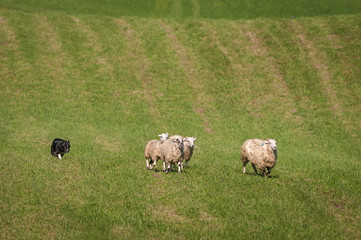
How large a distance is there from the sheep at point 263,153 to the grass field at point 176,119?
65 centimetres

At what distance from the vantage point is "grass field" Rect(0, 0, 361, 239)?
504 inches

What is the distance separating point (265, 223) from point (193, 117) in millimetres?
22045

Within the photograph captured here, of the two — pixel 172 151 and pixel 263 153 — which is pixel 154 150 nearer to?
pixel 172 151

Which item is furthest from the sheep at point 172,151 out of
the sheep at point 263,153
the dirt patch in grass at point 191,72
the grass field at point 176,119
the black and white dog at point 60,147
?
the dirt patch in grass at point 191,72

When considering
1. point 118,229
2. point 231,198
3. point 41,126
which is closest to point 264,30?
point 41,126

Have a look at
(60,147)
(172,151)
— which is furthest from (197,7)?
(172,151)

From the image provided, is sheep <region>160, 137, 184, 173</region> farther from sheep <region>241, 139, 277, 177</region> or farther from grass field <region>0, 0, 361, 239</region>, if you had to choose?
sheep <region>241, 139, 277, 177</region>

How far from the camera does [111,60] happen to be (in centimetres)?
4253

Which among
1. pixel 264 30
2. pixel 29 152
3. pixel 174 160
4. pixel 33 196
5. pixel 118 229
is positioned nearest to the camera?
pixel 118 229

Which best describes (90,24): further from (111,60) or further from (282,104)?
(282,104)

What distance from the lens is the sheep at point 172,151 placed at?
17.5 meters

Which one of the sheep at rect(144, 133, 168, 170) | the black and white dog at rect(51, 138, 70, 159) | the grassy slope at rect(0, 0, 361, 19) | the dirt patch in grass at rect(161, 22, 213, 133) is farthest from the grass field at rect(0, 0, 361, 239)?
the sheep at rect(144, 133, 168, 170)

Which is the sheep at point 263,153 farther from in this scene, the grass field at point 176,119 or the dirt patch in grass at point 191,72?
the dirt patch in grass at point 191,72

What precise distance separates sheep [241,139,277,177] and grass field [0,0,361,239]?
65cm
